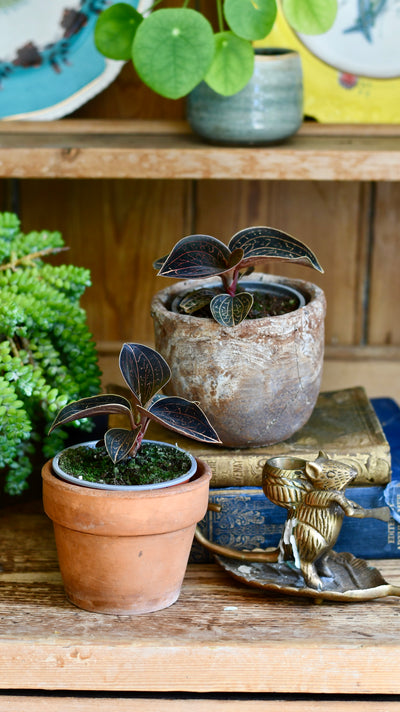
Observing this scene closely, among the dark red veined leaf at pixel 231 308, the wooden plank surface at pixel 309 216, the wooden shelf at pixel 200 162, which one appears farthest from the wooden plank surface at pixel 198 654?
the wooden plank surface at pixel 309 216

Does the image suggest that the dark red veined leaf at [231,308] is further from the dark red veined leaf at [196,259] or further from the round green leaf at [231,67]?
the round green leaf at [231,67]

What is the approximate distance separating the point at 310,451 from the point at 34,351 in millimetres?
342

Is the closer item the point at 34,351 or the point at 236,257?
the point at 236,257

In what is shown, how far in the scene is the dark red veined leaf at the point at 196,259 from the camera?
79 cm

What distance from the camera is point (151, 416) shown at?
743mm

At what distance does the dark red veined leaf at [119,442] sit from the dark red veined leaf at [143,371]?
0.03 m

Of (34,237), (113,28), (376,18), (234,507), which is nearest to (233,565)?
(234,507)

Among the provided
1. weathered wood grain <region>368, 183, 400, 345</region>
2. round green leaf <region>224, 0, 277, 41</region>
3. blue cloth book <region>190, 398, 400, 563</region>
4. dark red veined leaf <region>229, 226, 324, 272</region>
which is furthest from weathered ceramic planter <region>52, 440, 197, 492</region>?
weathered wood grain <region>368, 183, 400, 345</region>

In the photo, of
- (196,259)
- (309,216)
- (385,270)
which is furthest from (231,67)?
(385,270)

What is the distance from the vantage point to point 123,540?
728 mm

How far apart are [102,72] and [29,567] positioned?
67 cm

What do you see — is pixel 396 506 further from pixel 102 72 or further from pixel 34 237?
pixel 102 72

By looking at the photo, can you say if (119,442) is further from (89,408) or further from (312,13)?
(312,13)

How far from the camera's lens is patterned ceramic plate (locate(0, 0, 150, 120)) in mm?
1083
